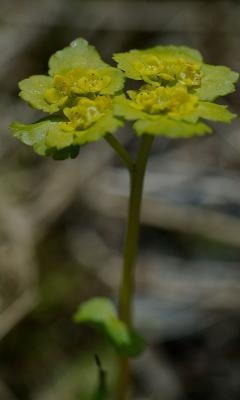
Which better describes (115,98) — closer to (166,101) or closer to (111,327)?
(166,101)

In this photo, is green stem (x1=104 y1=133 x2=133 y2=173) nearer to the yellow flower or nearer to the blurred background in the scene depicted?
the yellow flower

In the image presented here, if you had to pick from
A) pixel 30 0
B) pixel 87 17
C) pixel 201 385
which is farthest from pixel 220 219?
pixel 30 0

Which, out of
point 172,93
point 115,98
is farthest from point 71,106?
point 172,93

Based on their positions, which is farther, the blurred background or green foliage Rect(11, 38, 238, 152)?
the blurred background

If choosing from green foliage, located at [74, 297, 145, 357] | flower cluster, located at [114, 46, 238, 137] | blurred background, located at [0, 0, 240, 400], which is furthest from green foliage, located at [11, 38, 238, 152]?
blurred background, located at [0, 0, 240, 400]

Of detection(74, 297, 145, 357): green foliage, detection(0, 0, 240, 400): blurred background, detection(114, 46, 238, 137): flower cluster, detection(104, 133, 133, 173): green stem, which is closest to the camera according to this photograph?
detection(114, 46, 238, 137): flower cluster

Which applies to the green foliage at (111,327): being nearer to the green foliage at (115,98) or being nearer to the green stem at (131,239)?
the green stem at (131,239)

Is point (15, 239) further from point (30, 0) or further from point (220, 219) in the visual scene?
point (30, 0)
